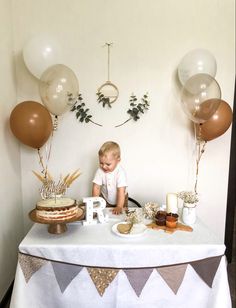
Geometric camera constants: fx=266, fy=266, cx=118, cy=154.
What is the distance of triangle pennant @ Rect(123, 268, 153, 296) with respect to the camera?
54.0 inches

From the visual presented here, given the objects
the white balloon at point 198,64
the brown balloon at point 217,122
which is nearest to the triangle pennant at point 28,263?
the brown balloon at point 217,122

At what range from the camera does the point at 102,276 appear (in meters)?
1.37

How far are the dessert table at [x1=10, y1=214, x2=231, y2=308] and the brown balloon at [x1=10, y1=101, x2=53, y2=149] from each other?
0.78 meters

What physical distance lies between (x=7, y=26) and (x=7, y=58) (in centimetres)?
25

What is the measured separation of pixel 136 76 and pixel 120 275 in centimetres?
163

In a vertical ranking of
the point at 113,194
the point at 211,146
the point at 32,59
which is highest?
the point at 32,59

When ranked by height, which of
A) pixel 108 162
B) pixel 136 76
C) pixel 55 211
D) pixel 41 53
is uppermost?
pixel 41 53

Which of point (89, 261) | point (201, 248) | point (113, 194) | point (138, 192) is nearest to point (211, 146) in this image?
point (138, 192)

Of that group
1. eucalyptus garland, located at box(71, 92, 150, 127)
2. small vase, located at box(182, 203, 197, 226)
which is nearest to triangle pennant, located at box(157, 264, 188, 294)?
small vase, located at box(182, 203, 197, 226)

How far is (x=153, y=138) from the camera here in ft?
7.88

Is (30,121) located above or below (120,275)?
above

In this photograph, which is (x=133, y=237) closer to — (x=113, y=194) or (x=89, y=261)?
(x=89, y=261)

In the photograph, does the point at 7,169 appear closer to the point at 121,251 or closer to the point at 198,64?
the point at 121,251

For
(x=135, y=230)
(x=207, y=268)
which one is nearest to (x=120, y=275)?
(x=135, y=230)
